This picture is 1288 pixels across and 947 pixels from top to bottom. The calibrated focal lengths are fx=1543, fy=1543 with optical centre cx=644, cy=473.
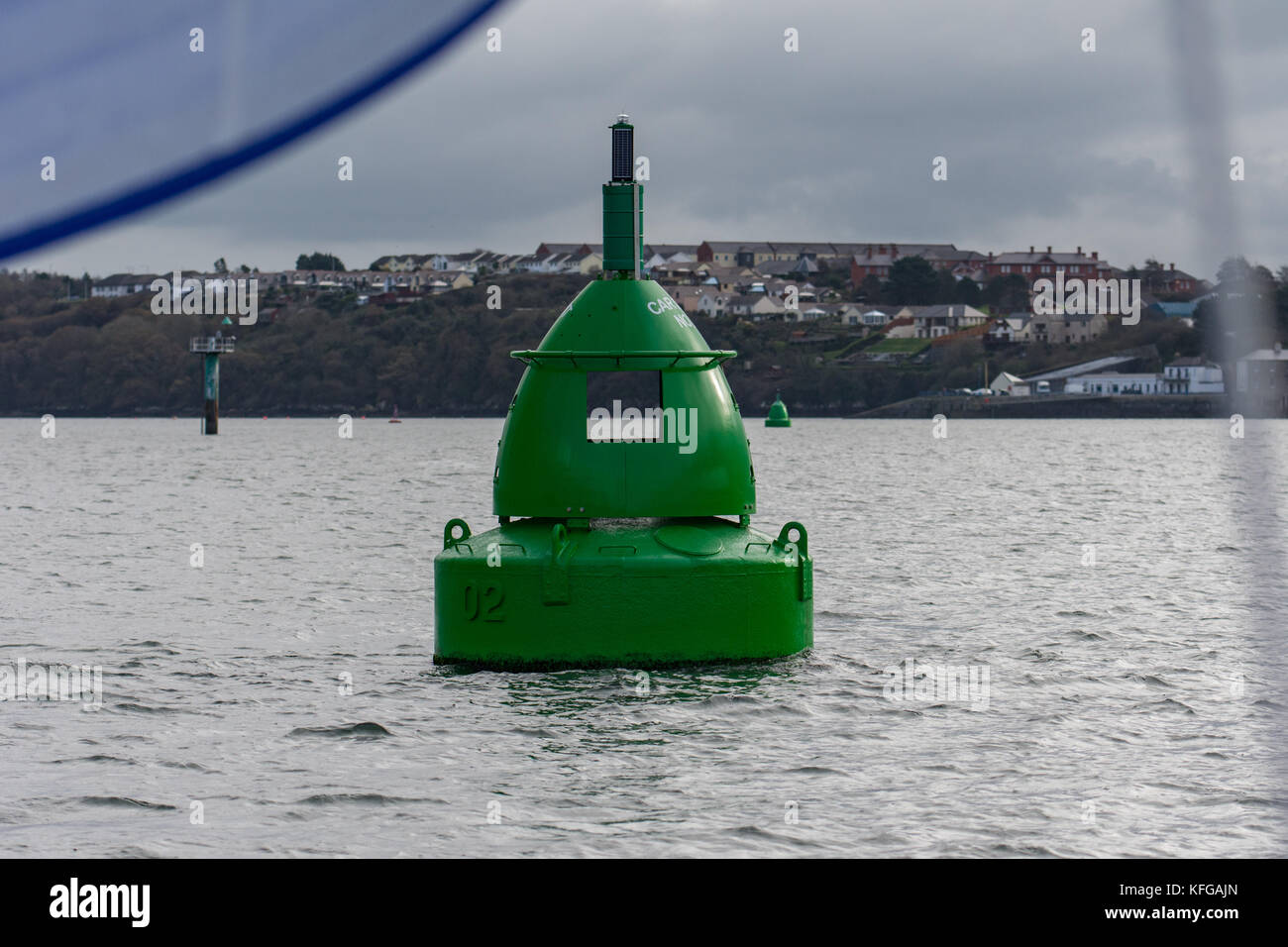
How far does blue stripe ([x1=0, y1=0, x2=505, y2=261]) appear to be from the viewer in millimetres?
1943

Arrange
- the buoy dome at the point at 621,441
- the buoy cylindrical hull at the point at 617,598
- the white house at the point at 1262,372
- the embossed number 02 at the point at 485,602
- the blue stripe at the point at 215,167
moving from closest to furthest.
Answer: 1. the blue stripe at the point at 215,167
2. the white house at the point at 1262,372
3. the buoy cylindrical hull at the point at 617,598
4. the embossed number 02 at the point at 485,602
5. the buoy dome at the point at 621,441

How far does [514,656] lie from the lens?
14.7 meters

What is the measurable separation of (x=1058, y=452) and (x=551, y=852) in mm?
113480

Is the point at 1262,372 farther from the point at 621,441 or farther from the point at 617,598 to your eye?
the point at 621,441

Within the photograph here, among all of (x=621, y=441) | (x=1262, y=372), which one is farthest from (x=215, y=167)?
(x=621, y=441)

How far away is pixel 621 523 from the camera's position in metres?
15.4

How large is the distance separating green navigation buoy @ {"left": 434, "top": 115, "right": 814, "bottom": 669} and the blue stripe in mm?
12391

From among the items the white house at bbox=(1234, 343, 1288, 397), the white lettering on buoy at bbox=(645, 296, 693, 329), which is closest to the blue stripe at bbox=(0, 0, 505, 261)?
the white house at bbox=(1234, 343, 1288, 397)

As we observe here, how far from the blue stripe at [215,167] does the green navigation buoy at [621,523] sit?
12.4 meters

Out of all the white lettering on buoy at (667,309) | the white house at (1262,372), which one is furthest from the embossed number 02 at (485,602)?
the white house at (1262,372)

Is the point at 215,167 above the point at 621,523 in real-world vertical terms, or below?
above

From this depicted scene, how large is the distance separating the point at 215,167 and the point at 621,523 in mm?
13452

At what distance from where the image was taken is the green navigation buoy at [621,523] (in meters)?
14.5

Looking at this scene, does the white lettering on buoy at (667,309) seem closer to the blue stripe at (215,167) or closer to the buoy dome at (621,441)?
the buoy dome at (621,441)
